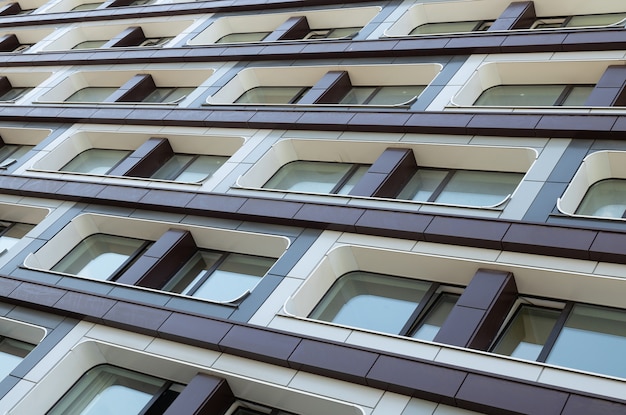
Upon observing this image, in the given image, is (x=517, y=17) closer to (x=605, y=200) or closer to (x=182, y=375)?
(x=605, y=200)

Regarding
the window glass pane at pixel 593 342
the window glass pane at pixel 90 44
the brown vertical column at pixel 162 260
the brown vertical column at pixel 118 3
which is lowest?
the brown vertical column at pixel 162 260

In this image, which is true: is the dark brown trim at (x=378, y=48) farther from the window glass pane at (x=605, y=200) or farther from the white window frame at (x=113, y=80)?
the window glass pane at (x=605, y=200)

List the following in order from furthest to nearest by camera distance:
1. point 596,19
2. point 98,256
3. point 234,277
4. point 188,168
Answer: point 188,168 < point 596,19 < point 98,256 < point 234,277

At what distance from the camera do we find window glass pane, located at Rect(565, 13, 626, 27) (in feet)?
95.6

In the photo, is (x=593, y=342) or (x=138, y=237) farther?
(x=138, y=237)

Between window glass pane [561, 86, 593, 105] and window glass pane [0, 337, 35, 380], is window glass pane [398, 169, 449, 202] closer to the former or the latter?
window glass pane [561, 86, 593, 105]

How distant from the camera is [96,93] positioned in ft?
129

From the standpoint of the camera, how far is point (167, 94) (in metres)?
36.4

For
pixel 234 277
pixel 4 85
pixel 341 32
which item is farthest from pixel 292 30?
pixel 4 85

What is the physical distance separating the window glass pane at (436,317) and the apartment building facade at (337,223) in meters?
0.06

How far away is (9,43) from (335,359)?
109 feet

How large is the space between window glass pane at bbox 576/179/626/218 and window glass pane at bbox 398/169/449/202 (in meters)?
4.37

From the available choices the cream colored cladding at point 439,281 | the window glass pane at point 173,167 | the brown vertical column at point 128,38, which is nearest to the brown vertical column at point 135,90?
the brown vertical column at point 128,38

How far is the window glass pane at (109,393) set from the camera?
23094mm
